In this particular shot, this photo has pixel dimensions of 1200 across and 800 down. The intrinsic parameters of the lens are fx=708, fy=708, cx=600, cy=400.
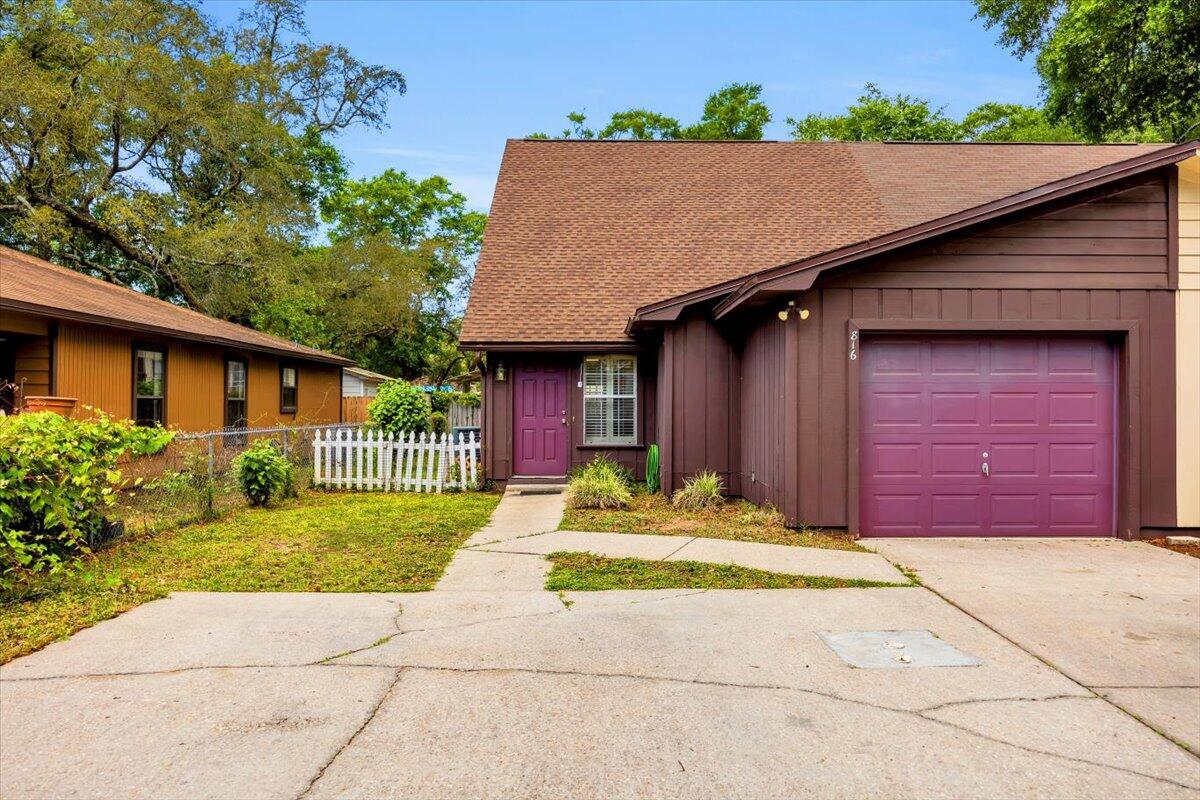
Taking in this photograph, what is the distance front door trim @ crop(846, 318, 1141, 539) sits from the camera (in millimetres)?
7660

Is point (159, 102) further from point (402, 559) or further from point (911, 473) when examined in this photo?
point (911, 473)

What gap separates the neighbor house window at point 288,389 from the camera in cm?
1881

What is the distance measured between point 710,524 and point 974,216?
4.41 metres

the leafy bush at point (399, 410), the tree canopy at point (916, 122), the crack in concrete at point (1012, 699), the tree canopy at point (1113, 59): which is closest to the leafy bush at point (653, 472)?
the leafy bush at point (399, 410)

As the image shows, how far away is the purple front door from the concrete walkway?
13.1ft

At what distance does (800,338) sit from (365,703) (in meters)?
5.91

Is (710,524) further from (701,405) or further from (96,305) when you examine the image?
(96,305)

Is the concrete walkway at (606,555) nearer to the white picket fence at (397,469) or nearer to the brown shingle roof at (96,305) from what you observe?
the white picket fence at (397,469)

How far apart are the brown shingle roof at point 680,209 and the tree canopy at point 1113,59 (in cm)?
322

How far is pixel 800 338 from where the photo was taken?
7793 millimetres

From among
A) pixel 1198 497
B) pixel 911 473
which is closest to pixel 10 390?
pixel 911 473

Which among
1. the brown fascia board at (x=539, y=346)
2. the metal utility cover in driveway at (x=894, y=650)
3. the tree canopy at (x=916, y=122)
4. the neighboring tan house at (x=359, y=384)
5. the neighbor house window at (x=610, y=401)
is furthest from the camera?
the neighboring tan house at (x=359, y=384)

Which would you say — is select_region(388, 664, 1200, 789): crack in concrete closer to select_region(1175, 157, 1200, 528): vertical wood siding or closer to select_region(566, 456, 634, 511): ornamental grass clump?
select_region(566, 456, 634, 511): ornamental grass clump

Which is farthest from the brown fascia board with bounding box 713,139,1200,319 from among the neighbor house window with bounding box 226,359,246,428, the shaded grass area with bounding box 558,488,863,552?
the neighbor house window with bounding box 226,359,246,428
